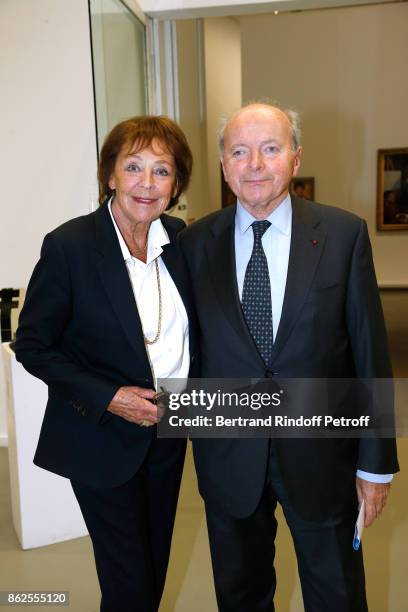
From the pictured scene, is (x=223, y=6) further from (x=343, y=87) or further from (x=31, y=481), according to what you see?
(x=343, y=87)

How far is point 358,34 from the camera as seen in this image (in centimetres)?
1133

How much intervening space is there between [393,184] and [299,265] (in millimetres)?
10668

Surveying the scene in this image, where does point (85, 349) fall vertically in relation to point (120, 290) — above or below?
below

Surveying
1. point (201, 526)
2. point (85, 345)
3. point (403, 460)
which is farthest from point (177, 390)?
point (403, 460)

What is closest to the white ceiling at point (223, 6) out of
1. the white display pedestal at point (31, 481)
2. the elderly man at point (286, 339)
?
the white display pedestal at point (31, 481)

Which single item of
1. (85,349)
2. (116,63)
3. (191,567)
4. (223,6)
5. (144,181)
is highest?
(223,6)

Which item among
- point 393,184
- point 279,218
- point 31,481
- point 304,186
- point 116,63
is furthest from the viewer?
point 304,186

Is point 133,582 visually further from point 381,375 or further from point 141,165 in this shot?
point 141,165

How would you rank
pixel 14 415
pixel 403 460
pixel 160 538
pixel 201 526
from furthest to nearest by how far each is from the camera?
pixel 403 460, pixel 201 526, pixel 14 415, pixel 160 538

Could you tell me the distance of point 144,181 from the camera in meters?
1.83

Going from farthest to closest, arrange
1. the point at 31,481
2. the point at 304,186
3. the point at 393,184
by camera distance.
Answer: the point at 304,186
the point at 393,184
the point at 31,481

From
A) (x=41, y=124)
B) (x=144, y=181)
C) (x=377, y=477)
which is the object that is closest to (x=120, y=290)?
(x=144, y=181)

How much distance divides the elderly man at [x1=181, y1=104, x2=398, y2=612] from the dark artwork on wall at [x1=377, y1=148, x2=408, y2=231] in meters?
10.4

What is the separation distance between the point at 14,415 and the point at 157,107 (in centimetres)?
280
